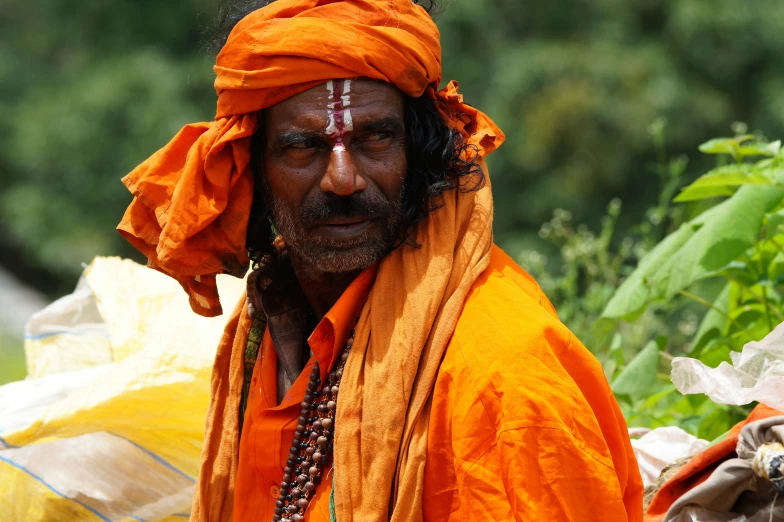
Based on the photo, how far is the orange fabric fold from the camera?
226 centimetres

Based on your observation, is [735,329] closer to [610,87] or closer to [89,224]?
[610,87]

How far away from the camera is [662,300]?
117 inches

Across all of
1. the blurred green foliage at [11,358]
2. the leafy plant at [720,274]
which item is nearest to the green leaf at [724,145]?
the leafy plant at [720,274]

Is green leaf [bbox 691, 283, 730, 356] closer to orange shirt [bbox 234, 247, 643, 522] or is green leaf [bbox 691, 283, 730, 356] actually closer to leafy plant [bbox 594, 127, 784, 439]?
leafy plant [bbox 594, 127, 784, 439]

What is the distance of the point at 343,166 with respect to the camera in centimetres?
241

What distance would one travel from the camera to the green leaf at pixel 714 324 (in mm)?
3104

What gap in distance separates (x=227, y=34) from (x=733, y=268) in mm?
1546

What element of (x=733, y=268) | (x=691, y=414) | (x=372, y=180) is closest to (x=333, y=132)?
(x=372, y=180)

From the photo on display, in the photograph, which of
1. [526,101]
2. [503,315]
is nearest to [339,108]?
[503,315]

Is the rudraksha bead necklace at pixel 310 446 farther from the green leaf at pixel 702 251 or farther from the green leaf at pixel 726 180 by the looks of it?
the green leaf at pixel 726 180

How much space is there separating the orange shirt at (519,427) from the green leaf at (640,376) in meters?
0.87

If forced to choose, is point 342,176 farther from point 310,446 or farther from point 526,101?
point 526,101

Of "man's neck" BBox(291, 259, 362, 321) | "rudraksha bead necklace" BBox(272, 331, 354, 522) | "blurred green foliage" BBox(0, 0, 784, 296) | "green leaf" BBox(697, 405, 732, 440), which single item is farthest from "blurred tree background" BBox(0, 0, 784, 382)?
"rudraksha bead necklace" BBox(272, 331, 354, 522)

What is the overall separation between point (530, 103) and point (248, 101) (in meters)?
8.27
